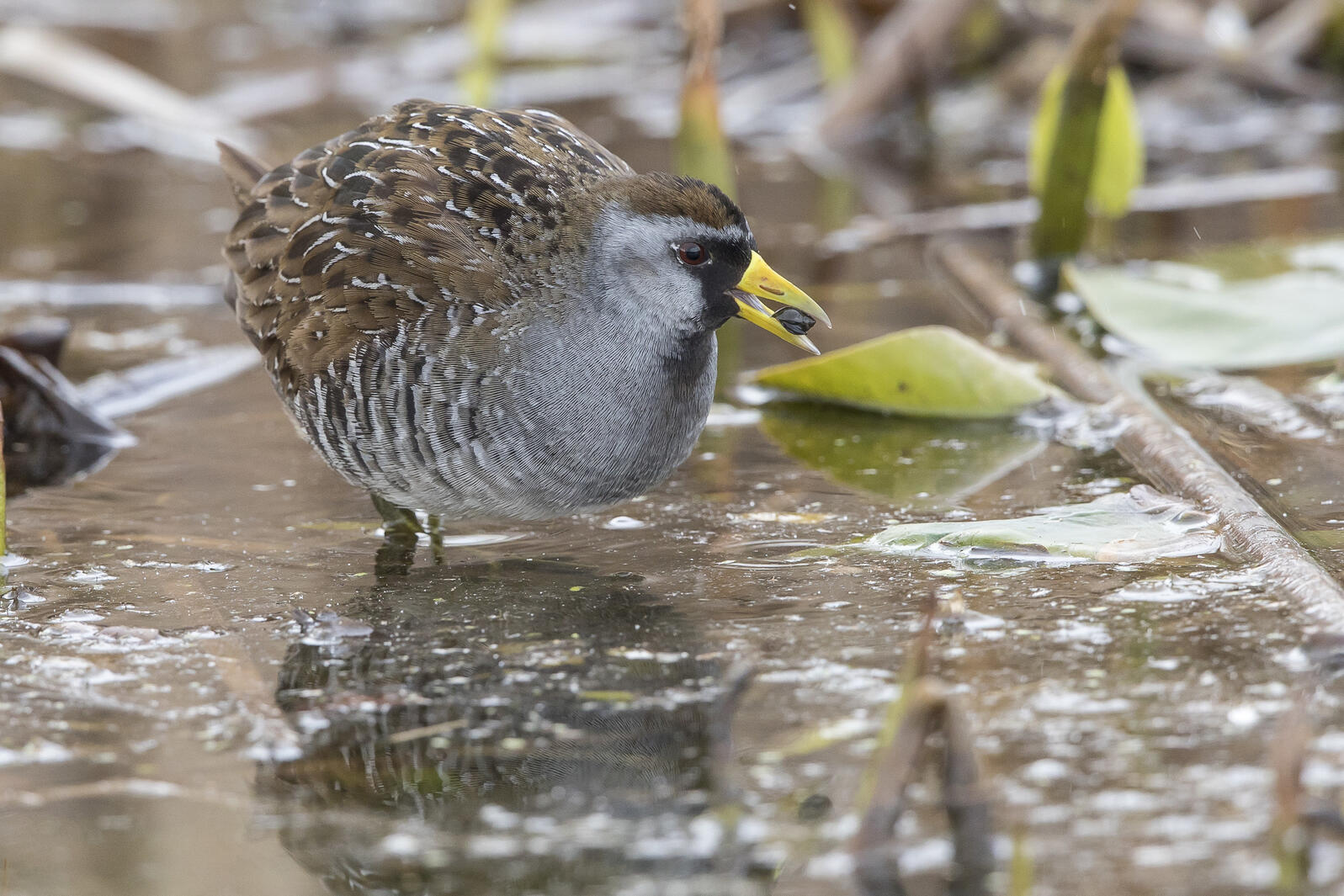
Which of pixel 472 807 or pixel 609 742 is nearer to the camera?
pixel 472 807

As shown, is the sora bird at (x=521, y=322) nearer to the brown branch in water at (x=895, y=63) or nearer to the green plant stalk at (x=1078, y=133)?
the green plant stalk at (x=1078, y=133)

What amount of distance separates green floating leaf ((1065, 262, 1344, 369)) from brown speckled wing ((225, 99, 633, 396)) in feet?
6.00

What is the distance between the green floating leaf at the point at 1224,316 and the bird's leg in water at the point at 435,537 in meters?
2.19

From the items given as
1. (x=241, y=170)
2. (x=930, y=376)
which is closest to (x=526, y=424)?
(x=930, y=376)

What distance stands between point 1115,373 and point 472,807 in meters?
2.85

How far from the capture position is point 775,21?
9555mm

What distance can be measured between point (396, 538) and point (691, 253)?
3.40ft

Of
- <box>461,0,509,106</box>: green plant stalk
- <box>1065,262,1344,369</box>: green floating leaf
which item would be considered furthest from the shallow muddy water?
<box>461,0,509,106</box>: green plant stalk

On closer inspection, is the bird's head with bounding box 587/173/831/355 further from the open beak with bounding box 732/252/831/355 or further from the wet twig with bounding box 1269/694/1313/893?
the wet twig with bounding box 1269/694/1313/893

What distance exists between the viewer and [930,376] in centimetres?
436

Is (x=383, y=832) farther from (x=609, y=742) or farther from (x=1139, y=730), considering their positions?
(x=1139, y=730)

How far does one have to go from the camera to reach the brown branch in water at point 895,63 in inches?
303

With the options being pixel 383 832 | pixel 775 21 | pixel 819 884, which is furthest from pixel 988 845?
pixel 775 21

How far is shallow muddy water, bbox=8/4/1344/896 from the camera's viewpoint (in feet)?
7.68
